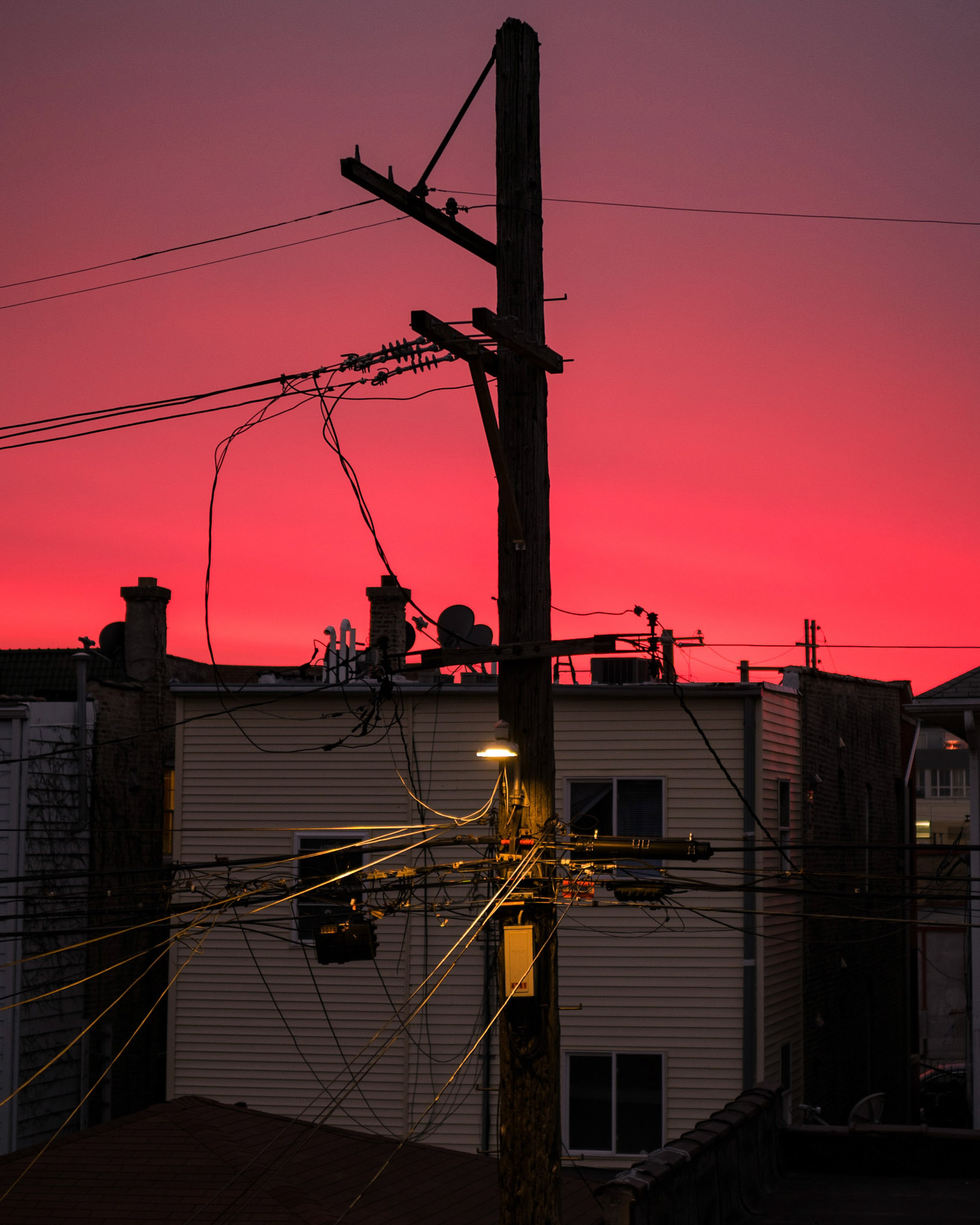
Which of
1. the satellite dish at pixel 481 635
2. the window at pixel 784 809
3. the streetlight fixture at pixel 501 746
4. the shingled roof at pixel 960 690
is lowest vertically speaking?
the window at pixel 784 809

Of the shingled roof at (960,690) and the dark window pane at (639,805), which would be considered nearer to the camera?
the shingled roof at (960,690)

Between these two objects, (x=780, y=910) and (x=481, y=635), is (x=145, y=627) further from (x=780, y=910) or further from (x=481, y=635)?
(x=780, y=910)

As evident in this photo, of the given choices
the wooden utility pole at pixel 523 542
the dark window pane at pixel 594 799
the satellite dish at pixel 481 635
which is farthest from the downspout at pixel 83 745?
the wooden utility pole at pixel 523 542

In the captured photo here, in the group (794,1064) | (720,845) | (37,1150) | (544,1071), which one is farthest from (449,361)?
(794,1064)

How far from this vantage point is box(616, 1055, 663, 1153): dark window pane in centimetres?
2084

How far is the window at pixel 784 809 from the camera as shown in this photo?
22.8 meters

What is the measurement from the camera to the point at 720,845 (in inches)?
850

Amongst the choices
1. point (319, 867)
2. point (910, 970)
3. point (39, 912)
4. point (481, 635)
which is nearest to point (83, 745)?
point (39, 912)

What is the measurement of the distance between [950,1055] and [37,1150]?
3028 cm

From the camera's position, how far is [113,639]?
2903 cm

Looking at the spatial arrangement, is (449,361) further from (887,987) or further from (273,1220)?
(887,987)

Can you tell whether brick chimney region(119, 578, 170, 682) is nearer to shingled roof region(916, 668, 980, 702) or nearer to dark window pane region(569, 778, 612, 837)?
dark window pane region(569, 778, 612, 837)

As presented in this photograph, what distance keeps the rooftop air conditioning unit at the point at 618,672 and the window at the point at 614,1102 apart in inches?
236

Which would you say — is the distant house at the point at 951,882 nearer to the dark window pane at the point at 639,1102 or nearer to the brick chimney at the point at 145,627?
the dark window pane at the point at 639,1102
